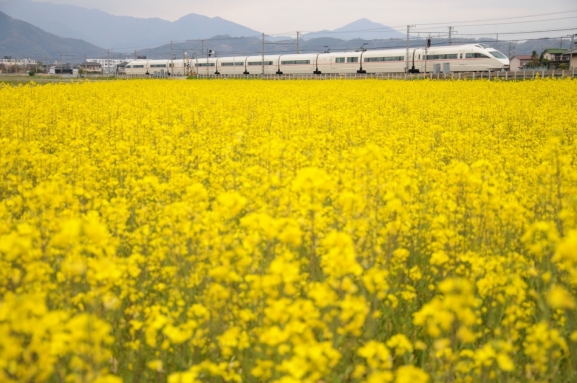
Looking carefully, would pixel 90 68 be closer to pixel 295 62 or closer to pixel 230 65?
pixel 230 65

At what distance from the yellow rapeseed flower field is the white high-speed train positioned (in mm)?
37841

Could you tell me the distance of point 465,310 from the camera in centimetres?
261

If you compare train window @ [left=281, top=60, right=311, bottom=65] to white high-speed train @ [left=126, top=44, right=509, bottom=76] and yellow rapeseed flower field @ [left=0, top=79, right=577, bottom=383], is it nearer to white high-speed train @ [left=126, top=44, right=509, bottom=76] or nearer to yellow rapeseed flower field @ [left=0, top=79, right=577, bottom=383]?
white high-speed train @ [left=126, top=44, right=509, bottom=76]

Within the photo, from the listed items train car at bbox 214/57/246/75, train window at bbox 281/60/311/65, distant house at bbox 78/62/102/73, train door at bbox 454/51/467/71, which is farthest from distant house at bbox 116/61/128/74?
train door at bbox 454/51/467/71

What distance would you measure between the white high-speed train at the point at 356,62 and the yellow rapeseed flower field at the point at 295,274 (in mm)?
37841

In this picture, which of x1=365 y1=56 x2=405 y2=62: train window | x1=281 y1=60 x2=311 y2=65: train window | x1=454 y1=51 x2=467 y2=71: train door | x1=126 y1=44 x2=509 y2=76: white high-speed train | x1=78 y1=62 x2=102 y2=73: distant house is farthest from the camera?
x1=78 y1=62 x2=102 y2=73: distant house

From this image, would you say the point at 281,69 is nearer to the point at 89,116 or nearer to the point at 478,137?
the point at 89,116

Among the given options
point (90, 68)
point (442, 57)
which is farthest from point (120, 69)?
point (442, 57)

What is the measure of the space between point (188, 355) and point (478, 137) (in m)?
8.52

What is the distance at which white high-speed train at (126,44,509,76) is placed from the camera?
4431 centimetres

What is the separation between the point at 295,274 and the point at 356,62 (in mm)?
52817

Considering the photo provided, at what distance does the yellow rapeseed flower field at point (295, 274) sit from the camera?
8.80 ft

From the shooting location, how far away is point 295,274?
2.84 m

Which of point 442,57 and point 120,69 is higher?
point 120,69
